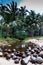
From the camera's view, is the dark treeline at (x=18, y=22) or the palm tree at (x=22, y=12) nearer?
the dark treeline at (x=18, y=22)

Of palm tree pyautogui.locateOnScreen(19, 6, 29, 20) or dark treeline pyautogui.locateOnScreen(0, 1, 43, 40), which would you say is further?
palm tree pyautogui.locateOnScreen(19, 6, 29, 20)

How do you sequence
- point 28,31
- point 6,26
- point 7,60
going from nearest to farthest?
point 7,60 < point 6,26 < point 28,31

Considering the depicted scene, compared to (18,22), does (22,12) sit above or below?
above

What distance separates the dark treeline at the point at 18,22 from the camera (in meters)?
10.8

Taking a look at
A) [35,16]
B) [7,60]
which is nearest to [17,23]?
[35,16]

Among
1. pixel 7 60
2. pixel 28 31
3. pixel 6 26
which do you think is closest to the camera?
pixel 7 60

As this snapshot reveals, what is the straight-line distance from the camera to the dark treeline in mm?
10789

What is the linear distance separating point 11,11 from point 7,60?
7181 millimetres

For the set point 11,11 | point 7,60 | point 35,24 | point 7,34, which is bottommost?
point 7,60

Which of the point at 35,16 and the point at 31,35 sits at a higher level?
the point at 35,16

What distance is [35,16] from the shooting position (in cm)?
1173

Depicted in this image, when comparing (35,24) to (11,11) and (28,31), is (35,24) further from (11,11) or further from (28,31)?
(11,11)

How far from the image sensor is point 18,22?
36.1 ft

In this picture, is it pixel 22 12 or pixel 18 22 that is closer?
pixel 18 22
